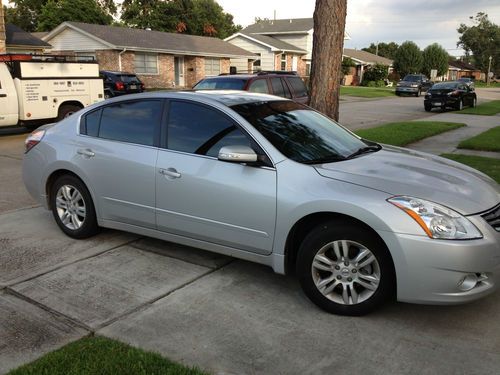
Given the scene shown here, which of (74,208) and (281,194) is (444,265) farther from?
(74,208)

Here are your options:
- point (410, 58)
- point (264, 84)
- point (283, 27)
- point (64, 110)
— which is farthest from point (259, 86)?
point (410, 58)

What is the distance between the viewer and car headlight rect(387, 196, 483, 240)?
10.9 ft

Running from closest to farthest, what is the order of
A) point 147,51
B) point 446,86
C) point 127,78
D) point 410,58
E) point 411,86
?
1. point 127,78
2. point 446,86
3. point 147,51
4. point 411,86
5. point 410,58

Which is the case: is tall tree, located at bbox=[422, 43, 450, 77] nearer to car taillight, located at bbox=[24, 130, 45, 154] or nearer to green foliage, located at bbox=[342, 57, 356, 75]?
green foliage, located at bbox=[342, 57, 356, 75]

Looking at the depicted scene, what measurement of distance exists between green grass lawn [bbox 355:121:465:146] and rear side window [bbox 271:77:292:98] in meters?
2.36

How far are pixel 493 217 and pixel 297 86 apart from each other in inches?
375

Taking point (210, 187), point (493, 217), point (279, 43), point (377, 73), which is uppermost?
point (279, 43)

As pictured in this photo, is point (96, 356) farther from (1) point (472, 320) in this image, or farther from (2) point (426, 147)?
Result: (2) point (426, 147)

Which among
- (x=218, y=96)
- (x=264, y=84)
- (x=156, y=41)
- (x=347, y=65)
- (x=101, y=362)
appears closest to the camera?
(x=101, y=362)

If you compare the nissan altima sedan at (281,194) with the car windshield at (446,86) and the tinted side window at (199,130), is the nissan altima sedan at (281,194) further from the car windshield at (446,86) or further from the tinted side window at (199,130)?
the car windshield at (446,86)

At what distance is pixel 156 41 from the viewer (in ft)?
118

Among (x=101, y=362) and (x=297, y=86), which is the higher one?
(x=297, y=86)

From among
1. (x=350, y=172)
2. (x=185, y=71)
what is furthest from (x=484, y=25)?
(x=350, y=172)

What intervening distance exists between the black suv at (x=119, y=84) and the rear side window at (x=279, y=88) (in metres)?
13.7
